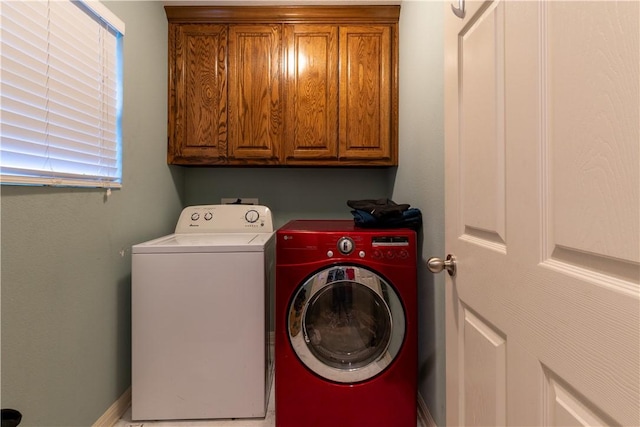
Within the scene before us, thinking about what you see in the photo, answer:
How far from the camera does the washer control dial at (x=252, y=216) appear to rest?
2020 millimetres

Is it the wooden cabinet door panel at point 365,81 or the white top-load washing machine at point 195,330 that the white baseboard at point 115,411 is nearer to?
the white top-load washing machine at point 195,330

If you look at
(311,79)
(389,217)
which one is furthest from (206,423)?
(311,79)

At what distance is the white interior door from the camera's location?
381 millimetres

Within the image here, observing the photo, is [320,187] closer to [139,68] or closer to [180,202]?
[180,202]

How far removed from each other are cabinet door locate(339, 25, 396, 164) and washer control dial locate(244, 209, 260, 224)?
2.43 ft

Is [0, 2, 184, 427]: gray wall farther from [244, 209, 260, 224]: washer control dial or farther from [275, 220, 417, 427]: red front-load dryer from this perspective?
[275, 220, 417, 427]: red front-load dryer

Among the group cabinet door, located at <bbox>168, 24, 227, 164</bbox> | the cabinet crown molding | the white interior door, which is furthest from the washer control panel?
the white interior door

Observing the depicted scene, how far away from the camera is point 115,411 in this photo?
146 centimetres

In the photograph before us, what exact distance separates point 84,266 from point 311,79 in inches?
63.5

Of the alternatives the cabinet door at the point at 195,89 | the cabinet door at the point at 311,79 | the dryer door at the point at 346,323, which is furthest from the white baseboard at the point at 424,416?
the cabinet door at the point at 195,89

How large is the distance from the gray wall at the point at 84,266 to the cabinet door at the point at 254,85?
1.42ft

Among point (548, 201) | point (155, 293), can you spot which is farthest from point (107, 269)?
point (548, 201)

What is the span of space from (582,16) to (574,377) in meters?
0.52

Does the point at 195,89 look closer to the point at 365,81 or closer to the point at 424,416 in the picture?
the point at 365,81
